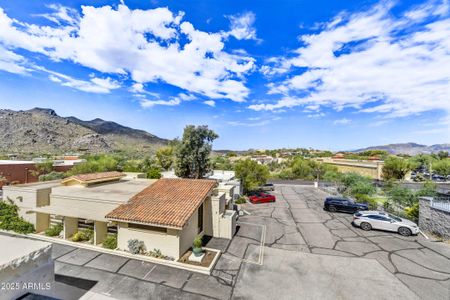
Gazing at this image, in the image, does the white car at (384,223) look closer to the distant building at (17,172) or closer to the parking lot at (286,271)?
the parking lot at (286,271)

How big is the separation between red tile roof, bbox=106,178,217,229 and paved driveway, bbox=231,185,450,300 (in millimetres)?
4807

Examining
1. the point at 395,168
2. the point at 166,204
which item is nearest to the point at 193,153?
the point at 166,204

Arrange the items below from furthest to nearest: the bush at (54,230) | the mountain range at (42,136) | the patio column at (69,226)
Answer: the mountain range at (42,136), the bush at (54,230), the patio column at (69,226)

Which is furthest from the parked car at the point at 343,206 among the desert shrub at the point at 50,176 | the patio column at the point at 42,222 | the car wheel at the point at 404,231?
the desert shrub at the point at 50,176

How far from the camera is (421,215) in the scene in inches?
786

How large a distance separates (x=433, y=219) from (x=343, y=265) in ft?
36.7

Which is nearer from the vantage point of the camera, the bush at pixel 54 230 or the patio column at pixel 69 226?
the patio column at pixel 69 226

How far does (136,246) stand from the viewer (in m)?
14.1

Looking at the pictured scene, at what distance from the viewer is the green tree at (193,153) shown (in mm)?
31844

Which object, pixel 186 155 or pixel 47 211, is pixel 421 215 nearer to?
pixel 186 155

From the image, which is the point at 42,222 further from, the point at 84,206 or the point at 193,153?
the point at 193,153

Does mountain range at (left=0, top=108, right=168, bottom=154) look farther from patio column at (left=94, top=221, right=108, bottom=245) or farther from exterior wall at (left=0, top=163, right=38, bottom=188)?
patio column at (left=94, top=221, right=108, bottom=245)

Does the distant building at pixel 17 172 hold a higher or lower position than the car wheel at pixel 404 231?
higher

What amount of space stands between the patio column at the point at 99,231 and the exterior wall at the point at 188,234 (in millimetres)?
6302
